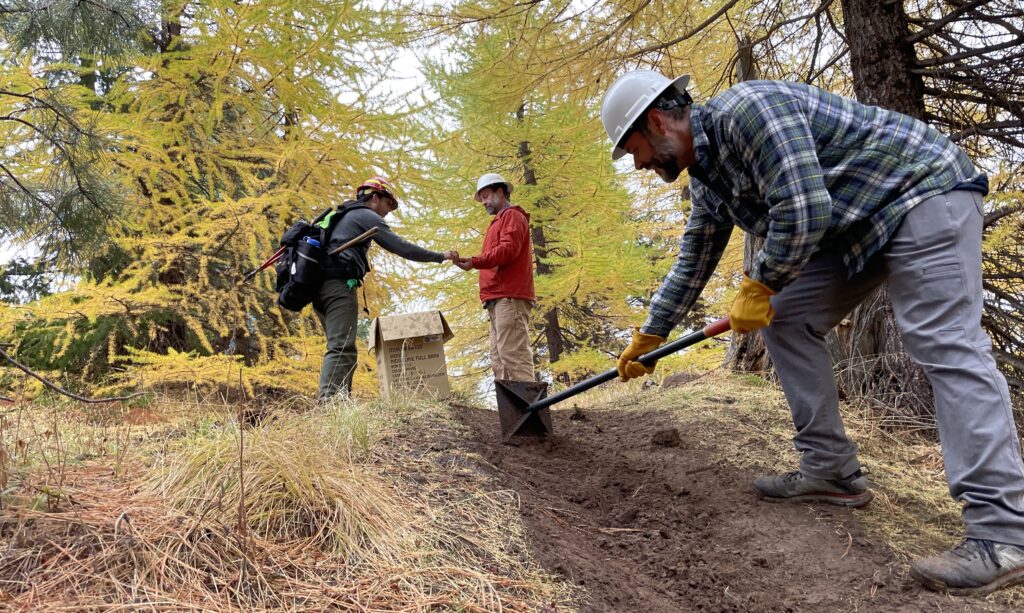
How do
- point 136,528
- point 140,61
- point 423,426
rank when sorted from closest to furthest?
point 136,528, point 423,426, point 140,61

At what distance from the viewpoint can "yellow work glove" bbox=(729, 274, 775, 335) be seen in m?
2.37

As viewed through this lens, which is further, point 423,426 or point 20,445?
point 423,426

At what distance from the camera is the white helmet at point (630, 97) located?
2271mm

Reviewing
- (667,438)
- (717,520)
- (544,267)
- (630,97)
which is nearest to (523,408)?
(667,438)

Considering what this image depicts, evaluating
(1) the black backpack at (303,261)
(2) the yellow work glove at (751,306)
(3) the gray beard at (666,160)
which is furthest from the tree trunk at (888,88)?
(1) the black backpack at (303,261)

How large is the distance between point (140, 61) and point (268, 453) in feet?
20.3

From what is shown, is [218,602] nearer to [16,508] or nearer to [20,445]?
[16,508]

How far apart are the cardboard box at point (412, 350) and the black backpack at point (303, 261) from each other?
1.81 feet

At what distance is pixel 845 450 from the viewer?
2621 mm

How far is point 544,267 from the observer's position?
11.0m

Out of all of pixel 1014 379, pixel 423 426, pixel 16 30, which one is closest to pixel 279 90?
pixel 16 30

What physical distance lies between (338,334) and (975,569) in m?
3.76

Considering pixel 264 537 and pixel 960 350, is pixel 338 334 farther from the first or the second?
pixel 960 350

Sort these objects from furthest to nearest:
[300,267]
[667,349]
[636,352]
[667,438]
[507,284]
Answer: [507,284] → [300,267] → [667,438] → [636,352] → [667,349]
